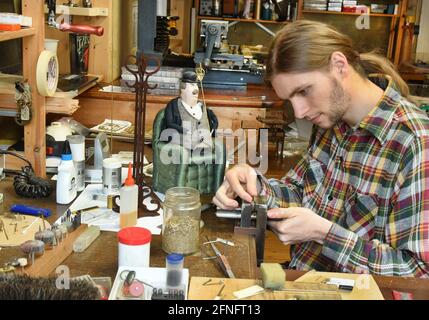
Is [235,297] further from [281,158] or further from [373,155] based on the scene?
[281,158]

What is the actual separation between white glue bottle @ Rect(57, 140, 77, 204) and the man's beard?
725 mm

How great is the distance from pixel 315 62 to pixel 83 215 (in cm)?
72

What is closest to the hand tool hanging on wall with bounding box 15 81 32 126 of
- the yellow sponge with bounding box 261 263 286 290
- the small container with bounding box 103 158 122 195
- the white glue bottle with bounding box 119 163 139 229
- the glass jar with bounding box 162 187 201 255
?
the small container with bounding box 103 158 122 195

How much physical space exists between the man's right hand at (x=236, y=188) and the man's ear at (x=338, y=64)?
36 centimetres

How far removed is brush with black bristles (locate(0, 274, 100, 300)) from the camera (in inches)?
35.4

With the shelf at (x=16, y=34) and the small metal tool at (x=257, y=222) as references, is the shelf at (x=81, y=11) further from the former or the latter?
the small metal tool at (x=257, y=222)

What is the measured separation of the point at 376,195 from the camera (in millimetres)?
1369

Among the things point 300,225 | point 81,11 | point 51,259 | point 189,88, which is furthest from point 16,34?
point 81,11

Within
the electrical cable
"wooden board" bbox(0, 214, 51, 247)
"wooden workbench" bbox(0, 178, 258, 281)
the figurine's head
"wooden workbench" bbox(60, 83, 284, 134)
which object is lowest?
"wooden workbench" bbox(0, 178, 258, 281)

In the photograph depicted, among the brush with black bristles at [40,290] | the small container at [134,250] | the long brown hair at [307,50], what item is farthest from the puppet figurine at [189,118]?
the brush with black bristles at [40,290]

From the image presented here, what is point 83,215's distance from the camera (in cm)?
148

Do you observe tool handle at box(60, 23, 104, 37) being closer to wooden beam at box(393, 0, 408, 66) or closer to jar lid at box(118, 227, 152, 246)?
jar lid at box(118, 227, 152, 246)

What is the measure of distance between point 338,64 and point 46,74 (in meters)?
0.87
